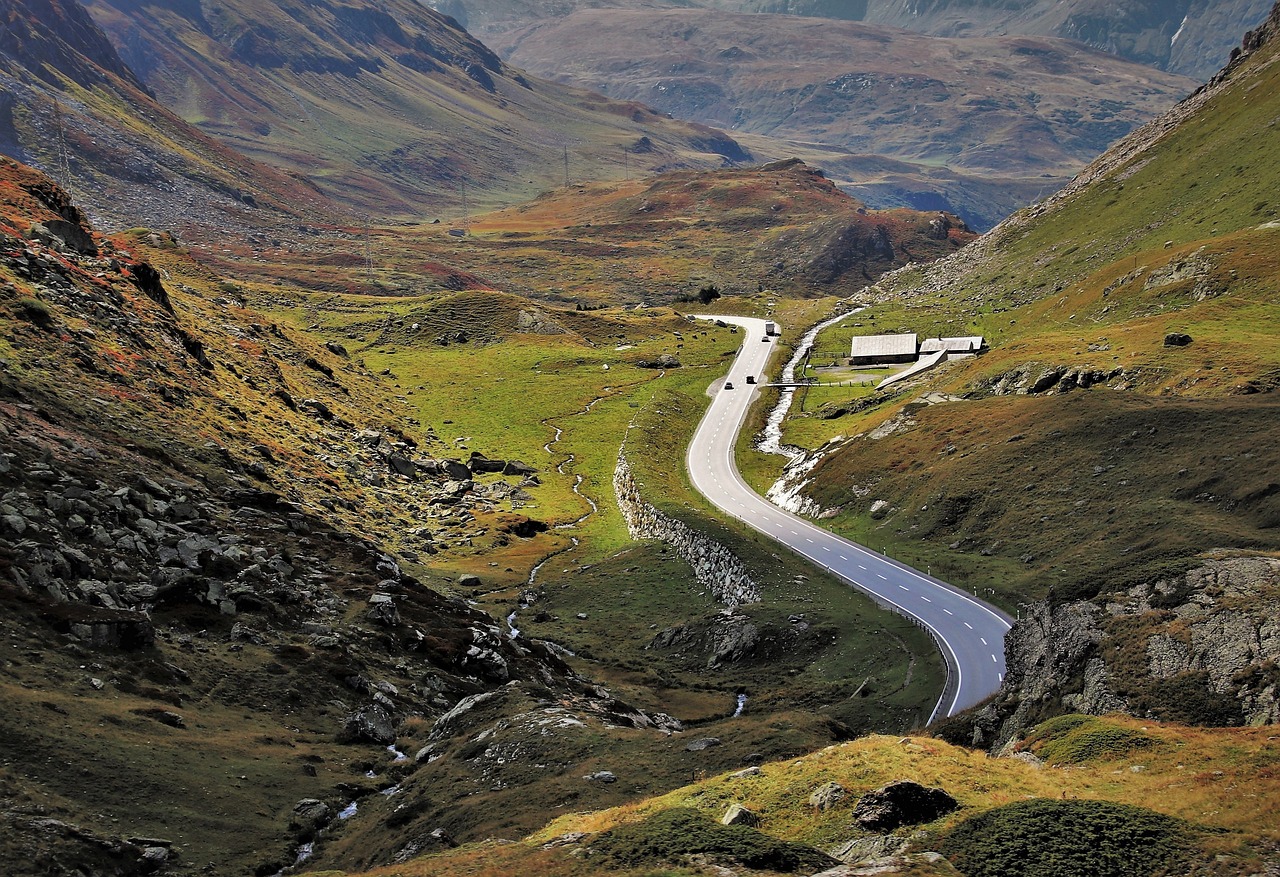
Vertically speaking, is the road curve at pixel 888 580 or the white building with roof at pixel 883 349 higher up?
the white building with roof at pixel 883 349

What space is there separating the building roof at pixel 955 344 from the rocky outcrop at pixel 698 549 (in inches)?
2528

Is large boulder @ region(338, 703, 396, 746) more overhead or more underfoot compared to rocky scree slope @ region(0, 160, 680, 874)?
more underfoot

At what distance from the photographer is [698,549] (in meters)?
82.4

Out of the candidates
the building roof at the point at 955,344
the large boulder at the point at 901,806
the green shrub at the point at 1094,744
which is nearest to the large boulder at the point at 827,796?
the large boulder at the point at 901,806

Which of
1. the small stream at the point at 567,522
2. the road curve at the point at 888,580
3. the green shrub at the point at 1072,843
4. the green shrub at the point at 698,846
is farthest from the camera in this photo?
the small stream at the point at 567,522

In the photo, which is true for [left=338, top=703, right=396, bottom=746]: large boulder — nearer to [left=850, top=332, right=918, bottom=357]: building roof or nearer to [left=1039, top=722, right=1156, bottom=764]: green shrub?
[left=1039, top=722, right=1156, bottom=764]: green shrub

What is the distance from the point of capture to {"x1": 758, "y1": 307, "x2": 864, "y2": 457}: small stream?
123875mm

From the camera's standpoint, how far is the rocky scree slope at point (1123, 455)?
38.6 metres

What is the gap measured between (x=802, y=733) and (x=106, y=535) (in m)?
32.3

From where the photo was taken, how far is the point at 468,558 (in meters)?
85.7

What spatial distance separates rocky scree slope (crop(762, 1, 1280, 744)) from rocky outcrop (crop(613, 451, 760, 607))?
13753mm

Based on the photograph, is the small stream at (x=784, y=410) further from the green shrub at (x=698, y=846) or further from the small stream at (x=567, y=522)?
the green shrub at (x=698, y=846)

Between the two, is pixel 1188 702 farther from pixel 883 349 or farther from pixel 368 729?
pixel 883 349

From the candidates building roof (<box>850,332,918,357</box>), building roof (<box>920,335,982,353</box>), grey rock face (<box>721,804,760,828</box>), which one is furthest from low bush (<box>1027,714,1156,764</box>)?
building roof (<box>850,332,918,357</box>)
